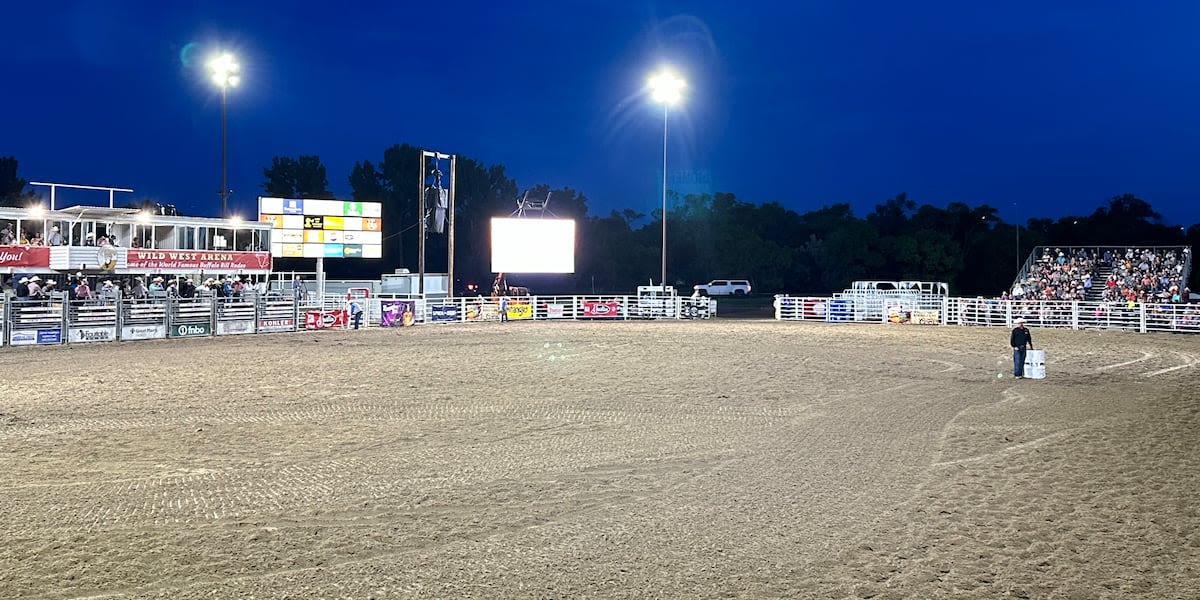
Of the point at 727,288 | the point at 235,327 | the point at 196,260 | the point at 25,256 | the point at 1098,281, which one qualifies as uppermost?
the point at 196,260

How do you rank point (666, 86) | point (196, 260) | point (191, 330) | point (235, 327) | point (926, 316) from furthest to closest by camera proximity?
point (666, 86) < point (926, 316) < point (196, 260) < point (235, 327) < point (191, 330)

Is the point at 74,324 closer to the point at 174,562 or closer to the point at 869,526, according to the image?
the point at 174,562

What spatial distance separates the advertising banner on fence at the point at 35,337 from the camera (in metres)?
24.7

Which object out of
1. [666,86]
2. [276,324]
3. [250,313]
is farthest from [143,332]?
[666,86]

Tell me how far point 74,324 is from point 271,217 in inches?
504

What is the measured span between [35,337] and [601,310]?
80.4 feet

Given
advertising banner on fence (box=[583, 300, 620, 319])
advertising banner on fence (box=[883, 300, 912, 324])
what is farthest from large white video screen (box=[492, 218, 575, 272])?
advertising banner on fence (box=[883, 300, 912, 324])

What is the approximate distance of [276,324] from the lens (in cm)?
3195

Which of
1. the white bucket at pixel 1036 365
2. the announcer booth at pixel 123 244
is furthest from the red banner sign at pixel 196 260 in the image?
the white bucket at pixel 1036 365

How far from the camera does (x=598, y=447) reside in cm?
1042

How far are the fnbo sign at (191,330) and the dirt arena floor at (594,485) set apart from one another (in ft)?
34.9

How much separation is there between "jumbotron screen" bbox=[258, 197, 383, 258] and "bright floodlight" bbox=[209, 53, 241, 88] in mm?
5364

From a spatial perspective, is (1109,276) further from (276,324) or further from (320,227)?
(276,324)

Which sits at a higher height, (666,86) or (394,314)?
(666,86)
